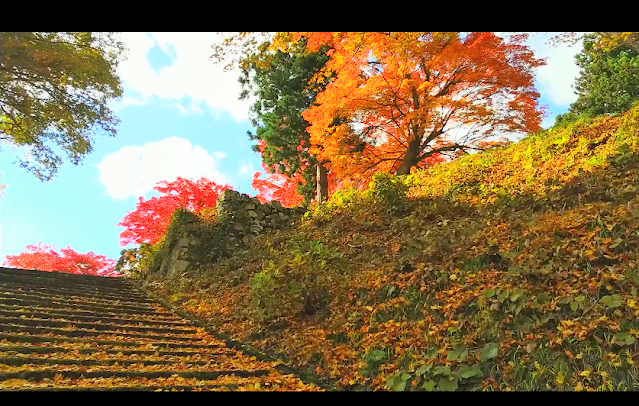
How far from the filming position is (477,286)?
15.6 feet

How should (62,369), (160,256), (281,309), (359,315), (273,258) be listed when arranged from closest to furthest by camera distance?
(62,369) → (359,315) → (281,309) → (273,258) → (160,256)

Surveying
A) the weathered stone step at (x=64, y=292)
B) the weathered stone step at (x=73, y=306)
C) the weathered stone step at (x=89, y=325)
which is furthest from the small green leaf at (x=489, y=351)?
the weathered stone step at (x=64, y=292)

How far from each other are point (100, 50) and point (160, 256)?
6.73m

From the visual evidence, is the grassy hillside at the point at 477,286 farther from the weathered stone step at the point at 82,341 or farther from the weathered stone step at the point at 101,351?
the weathered stone step at the point at 82,341

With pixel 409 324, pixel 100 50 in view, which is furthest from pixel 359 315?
pixel 100 50

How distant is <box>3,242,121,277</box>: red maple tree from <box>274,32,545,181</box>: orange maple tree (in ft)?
36.6

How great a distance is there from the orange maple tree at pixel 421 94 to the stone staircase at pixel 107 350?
746 cm

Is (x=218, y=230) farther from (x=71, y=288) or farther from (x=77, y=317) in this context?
(x=77, y=317)

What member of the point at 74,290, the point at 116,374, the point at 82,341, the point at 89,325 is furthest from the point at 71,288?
the point at 116,374

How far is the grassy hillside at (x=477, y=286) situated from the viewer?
3562mm

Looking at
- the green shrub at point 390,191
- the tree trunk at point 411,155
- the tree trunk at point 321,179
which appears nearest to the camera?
the green shrub at point 390,191

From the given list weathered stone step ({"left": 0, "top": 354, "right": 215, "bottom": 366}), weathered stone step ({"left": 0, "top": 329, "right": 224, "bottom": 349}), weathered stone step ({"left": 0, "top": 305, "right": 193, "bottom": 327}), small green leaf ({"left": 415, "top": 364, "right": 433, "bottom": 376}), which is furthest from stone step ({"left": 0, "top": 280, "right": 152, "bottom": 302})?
small green leaf ({"left": 415, "top": 364, "right": 433, "bottom": 376})
